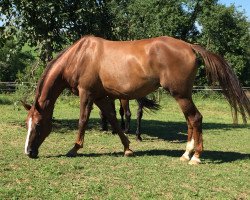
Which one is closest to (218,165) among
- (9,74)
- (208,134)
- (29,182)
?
(29,182)

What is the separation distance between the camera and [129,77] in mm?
6785

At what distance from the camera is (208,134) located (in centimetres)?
1170

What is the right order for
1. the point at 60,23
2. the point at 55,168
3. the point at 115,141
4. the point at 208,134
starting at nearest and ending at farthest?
1. the point at 55,168
2. the point at 115,141
3. the point at 60,23
4. the point at 208,134

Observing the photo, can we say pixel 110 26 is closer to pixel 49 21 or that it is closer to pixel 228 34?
pixel 49 21

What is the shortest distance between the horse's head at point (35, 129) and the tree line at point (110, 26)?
409 cm

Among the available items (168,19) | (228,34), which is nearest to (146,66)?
(228,34)

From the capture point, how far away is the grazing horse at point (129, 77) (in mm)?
6590

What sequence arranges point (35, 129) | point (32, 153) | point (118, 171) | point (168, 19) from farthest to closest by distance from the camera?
1. point (168, 19)
2. point (35, 129)
3. point (32, 153)
4. point (118, 171)

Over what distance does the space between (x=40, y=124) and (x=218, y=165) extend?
3.17m

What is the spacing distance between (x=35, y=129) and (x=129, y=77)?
189 cm

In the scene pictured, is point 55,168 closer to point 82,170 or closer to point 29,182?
point 82,170

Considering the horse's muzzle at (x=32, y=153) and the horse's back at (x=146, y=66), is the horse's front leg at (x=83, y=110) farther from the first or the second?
the horse's muzzle at (x=32, y=153)

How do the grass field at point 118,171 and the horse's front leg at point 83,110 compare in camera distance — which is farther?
the horse's front leg at point 83,110

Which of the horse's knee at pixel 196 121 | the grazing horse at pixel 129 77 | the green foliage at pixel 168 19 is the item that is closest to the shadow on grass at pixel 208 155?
the grazing horse at pixel 129 77
